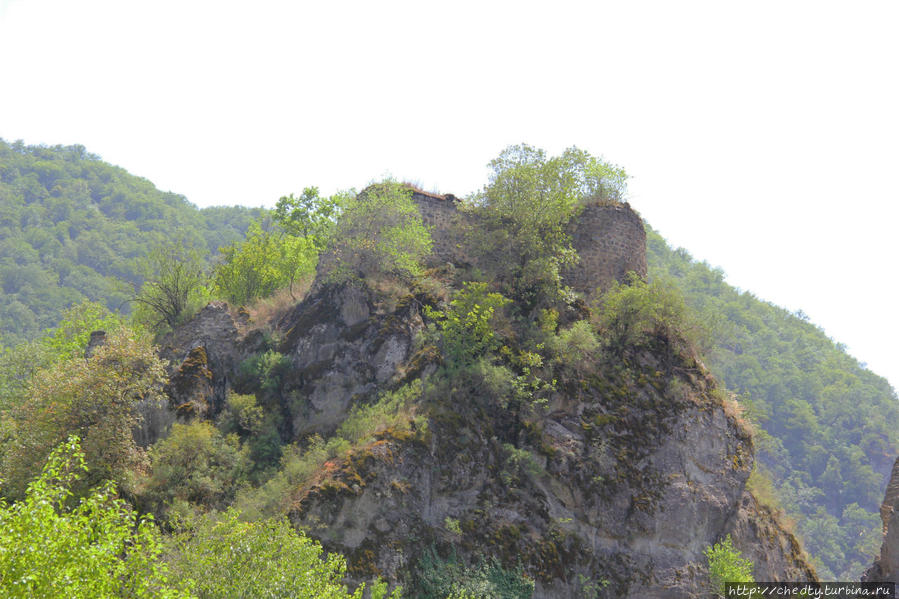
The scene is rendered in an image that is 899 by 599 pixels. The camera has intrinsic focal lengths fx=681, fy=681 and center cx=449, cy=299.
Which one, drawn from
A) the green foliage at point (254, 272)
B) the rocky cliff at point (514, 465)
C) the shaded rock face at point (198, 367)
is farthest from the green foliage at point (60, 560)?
the green foliage at point (254, 272)

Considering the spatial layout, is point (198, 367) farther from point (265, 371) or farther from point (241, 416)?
point (241, 416)

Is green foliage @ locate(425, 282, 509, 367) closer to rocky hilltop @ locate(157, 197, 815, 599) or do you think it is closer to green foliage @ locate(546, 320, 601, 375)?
rocky hilltop @ locate(157, 197, 815, 599)

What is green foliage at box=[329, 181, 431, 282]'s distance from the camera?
79.7 feet

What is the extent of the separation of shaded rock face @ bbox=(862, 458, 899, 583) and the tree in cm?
2432

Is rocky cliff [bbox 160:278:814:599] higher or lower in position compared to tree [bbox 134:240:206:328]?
lower

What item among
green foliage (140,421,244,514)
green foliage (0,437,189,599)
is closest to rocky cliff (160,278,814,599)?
green foliage (140,421,244,514)

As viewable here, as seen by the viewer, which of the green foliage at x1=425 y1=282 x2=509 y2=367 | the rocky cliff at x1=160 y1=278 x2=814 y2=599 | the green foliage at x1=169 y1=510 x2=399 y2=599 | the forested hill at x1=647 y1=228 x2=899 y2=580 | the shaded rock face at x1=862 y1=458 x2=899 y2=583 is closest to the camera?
the green foliage at x1=169 y1=510 x2=399 y2=599

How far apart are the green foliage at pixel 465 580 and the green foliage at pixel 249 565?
4186mm

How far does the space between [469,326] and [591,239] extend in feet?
24.5

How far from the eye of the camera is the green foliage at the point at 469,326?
21828 millimetres

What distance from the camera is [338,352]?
72.9ft

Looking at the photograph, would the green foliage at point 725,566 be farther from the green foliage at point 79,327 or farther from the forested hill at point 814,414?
the forested hill at point 814,414

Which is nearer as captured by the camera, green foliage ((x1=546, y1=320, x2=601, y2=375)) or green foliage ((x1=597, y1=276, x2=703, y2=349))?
green foliage ((x1=546, y1=320, x2=601, y2=375))

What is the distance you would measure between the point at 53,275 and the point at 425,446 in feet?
331
